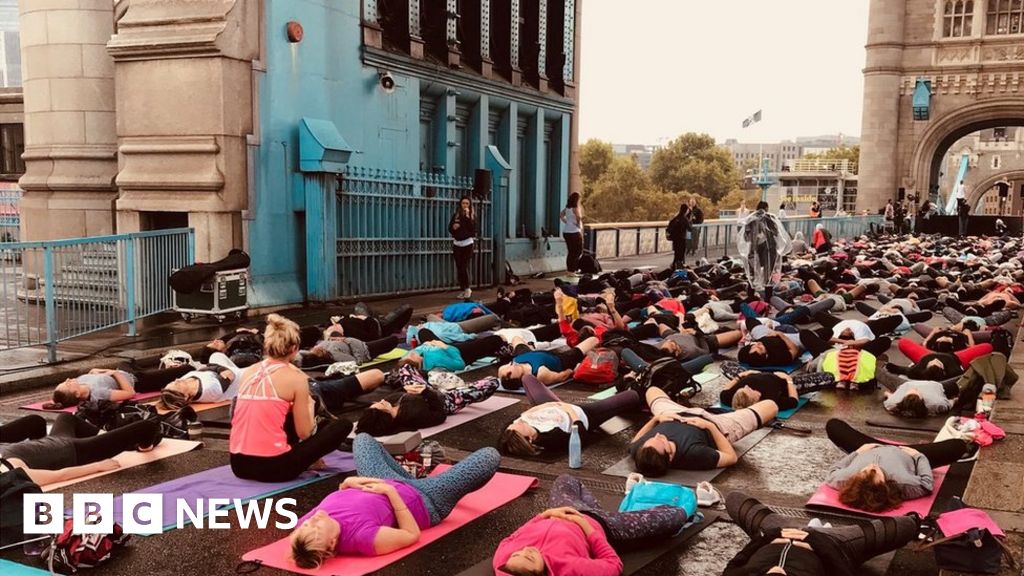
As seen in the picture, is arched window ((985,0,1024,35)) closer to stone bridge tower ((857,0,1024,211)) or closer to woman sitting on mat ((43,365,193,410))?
stone bridge tower ((857,0,1024,211))

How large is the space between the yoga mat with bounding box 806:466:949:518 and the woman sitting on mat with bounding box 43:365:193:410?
5.79 meters

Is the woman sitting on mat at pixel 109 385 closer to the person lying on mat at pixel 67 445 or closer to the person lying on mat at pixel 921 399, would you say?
the person lying on mat at pixel 67 445

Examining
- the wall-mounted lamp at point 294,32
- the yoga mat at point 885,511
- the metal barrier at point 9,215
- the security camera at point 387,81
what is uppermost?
the wall-mounted lamp at point 294,32

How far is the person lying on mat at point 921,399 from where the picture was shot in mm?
8188

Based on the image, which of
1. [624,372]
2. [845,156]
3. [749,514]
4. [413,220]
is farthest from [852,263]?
[845,156]

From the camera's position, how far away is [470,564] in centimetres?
491

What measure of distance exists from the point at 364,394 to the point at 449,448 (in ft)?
5.83

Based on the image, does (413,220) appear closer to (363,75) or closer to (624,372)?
(363,75)

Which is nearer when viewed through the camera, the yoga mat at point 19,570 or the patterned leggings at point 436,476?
the yoga mat at point 19,570

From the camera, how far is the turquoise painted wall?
1422 cm

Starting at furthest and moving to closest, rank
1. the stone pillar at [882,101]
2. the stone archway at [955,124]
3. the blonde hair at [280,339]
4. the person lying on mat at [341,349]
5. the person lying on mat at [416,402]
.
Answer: the stone pillar at [882,101] < the stone archway at [955,124] < the person lying on mat at [341,349] < the person lying on mat at [416,402] < the blonde hair at [280,339]

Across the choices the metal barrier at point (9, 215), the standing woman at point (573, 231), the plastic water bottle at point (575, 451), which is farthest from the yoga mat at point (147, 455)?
the standing woman at point (573, 231)

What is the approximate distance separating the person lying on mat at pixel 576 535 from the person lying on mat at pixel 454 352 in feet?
15.7

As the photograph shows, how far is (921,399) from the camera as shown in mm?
8188
